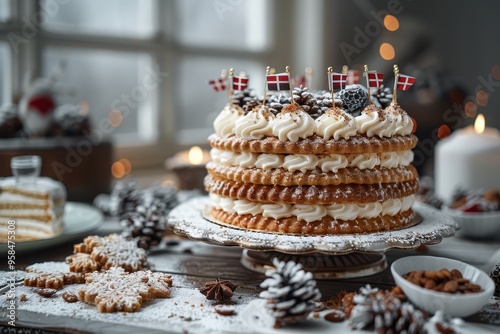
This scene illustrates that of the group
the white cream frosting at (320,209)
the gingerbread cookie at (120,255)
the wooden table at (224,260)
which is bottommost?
the wooden table at (224,260)

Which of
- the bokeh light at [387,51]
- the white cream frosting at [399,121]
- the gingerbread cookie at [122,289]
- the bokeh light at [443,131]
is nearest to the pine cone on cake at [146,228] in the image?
the gingerbread cookie at [122,289]

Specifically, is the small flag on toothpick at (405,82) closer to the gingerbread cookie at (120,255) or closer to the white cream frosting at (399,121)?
the white cream frosting at (399,121)

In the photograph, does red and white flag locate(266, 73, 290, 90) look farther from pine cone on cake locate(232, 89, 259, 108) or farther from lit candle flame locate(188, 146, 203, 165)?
lit candle flame locate(188, 146, 203, 165)

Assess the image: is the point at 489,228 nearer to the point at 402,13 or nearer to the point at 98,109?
the point at 98,109

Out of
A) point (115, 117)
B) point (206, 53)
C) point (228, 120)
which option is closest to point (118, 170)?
point (115, 117)

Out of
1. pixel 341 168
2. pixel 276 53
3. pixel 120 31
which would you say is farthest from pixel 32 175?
pixel 276 53

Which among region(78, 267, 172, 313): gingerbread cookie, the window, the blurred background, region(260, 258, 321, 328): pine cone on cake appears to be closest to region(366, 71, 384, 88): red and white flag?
region(260, 258, 321, 328): pine cone on cake

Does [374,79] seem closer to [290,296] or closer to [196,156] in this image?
[290,296]

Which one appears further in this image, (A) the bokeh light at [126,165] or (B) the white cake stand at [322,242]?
(A) the bokeh light at [126,165]
